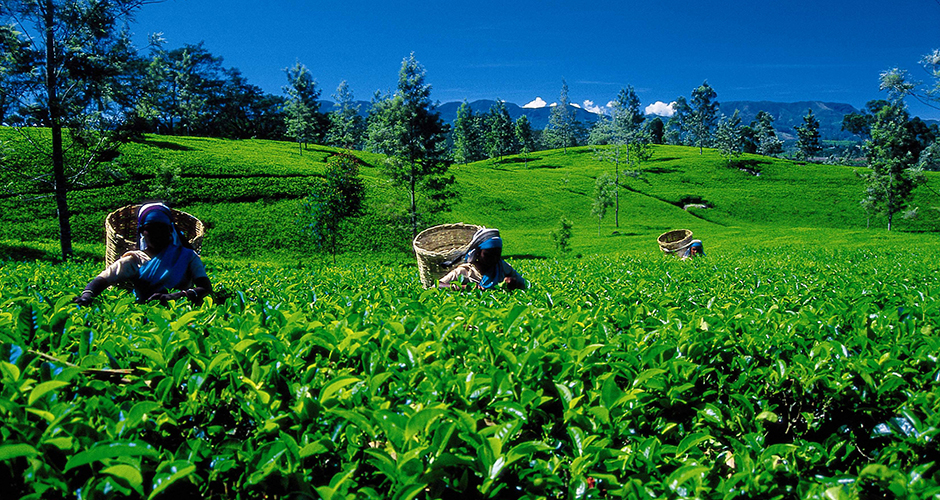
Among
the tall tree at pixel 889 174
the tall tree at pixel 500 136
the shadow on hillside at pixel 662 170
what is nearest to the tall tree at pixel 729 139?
the shadow on hillside at pixel 662 170

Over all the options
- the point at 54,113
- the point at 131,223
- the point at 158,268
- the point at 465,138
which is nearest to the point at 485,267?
the point at 158,268

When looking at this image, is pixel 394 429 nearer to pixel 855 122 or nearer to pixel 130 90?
pixel 130 90

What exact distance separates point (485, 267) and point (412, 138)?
17297mm

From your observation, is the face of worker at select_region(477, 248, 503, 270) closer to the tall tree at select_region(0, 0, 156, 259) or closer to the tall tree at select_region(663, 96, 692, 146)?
the tall tree at select_region(0, 0, 156, 259)

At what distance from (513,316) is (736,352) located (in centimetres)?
113

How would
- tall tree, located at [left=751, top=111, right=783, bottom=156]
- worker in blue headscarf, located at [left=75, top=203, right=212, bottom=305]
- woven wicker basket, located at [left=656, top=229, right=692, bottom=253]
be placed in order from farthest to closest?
tall tree, located at [left=751, top=111, right=783, bottom=156] < woven wicker basket, located at [left=656, top=229, right=692, bottom=253] < worker in blue headscarf, located at [left=75, top=203, right=212, bottom=305]

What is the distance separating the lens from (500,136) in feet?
261

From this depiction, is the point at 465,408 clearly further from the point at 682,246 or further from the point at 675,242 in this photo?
the point at 675,242

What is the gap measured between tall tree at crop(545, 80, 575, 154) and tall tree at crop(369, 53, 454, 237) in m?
77.8

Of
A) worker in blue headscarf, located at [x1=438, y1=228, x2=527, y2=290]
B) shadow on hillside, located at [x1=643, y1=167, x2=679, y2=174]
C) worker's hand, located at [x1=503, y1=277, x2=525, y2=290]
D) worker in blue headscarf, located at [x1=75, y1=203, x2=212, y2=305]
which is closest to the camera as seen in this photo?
worker in blue headscarf, located at [x1=75, y1=203, x2=212, y2=305]

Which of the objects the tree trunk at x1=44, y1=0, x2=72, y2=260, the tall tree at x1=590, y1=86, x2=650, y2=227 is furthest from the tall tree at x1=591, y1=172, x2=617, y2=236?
the tree trunk at x1=44, y1=0, x2=72, y2=260

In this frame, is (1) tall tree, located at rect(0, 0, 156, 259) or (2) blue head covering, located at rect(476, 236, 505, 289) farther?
(1) tall tree, located at rect(0, 0, 156, 259)

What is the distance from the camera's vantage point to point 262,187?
31.5 metres

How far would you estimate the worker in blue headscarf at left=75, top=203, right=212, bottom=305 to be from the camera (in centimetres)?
475
